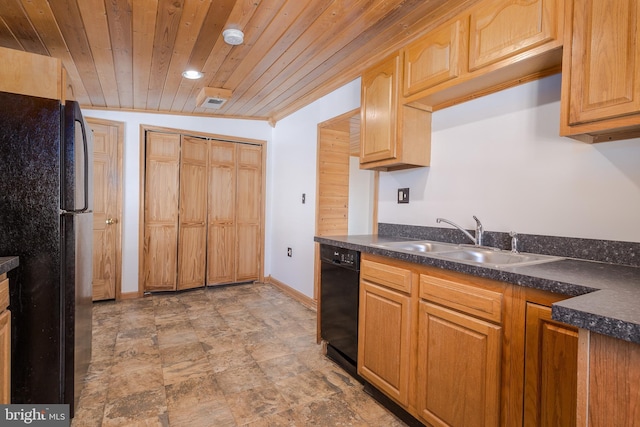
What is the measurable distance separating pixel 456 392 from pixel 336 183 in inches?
100

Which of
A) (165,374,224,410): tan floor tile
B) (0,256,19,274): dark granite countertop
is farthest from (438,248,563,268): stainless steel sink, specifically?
(0,256,19,274): dark granite countertop

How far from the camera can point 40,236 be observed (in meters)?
1.53

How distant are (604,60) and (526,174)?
652mm

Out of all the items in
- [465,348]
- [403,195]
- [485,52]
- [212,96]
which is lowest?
[465,348]

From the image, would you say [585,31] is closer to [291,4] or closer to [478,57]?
[478,57]

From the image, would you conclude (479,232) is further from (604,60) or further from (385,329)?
(604,60)

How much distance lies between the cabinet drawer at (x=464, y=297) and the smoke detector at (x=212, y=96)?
2.66 metres

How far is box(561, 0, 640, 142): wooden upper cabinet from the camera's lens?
45.3 inches

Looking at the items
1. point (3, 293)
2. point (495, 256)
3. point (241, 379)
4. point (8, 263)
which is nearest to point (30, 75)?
point (8, 263)

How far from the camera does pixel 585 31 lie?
4.14 feet

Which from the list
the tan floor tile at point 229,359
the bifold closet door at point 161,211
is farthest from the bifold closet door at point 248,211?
the tan floor tile at point 229,359

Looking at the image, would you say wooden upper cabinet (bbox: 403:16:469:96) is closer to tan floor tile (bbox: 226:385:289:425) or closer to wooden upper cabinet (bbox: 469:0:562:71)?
wooden upper cabinet (bbox: 469:0:562:71)

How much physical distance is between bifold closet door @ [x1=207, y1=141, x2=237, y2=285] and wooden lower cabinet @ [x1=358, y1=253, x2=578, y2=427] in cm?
283

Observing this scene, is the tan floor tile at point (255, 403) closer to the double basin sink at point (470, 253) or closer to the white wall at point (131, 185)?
the double basin sink at point (470, 253)
